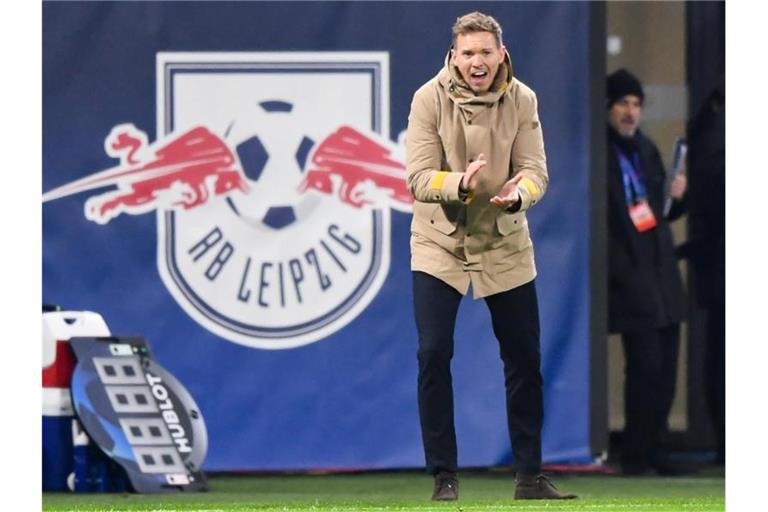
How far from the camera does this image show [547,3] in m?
9.30

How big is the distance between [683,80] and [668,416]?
1.80 meters

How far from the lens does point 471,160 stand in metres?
6.75

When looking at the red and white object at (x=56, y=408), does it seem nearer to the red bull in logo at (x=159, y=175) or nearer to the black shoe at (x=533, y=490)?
the red bull in logo at (x=159, y=175)

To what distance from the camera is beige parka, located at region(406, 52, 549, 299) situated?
6.70 meters

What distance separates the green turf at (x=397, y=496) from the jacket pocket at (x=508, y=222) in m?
0.91

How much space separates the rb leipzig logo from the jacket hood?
255 cm

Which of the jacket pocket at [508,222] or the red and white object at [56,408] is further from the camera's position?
the red and white object at [56,408]

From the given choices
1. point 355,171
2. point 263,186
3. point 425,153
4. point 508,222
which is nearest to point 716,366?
point 355,171

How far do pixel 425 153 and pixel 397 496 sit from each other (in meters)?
1.99

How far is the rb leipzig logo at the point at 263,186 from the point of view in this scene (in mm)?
9203

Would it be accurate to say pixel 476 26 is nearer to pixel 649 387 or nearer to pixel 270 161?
pixel 270 161

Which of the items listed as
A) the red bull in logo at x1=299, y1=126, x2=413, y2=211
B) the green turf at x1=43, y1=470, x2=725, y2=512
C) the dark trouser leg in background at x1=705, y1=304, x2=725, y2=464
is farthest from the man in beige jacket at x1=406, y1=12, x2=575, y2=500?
the dark trouser leg in background at x1=705, y1=304, x2=725, y2=464

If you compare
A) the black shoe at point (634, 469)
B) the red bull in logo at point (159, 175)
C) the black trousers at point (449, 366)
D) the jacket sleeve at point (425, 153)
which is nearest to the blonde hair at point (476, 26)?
the jacket sleeve at point (425, 153)

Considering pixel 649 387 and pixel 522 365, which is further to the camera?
pixel 649 387
